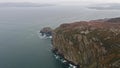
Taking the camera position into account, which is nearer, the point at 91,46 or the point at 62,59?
the point at 91,46

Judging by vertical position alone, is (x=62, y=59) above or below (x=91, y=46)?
below

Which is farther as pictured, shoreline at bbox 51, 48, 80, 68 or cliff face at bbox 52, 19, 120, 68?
shoreline at bbox 51, 48, 80, 68

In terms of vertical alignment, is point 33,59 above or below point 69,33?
below

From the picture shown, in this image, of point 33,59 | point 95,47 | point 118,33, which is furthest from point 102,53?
point 33,59

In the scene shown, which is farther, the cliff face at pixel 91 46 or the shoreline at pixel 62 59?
the shoreline at pixel 62 59

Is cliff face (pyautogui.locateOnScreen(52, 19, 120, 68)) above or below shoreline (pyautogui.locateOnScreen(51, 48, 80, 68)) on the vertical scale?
above

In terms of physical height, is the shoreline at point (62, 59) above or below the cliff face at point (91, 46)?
below

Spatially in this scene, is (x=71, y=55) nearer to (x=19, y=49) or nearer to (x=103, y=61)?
(x=103, y=61)

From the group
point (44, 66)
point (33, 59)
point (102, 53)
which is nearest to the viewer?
point (102, 53)
